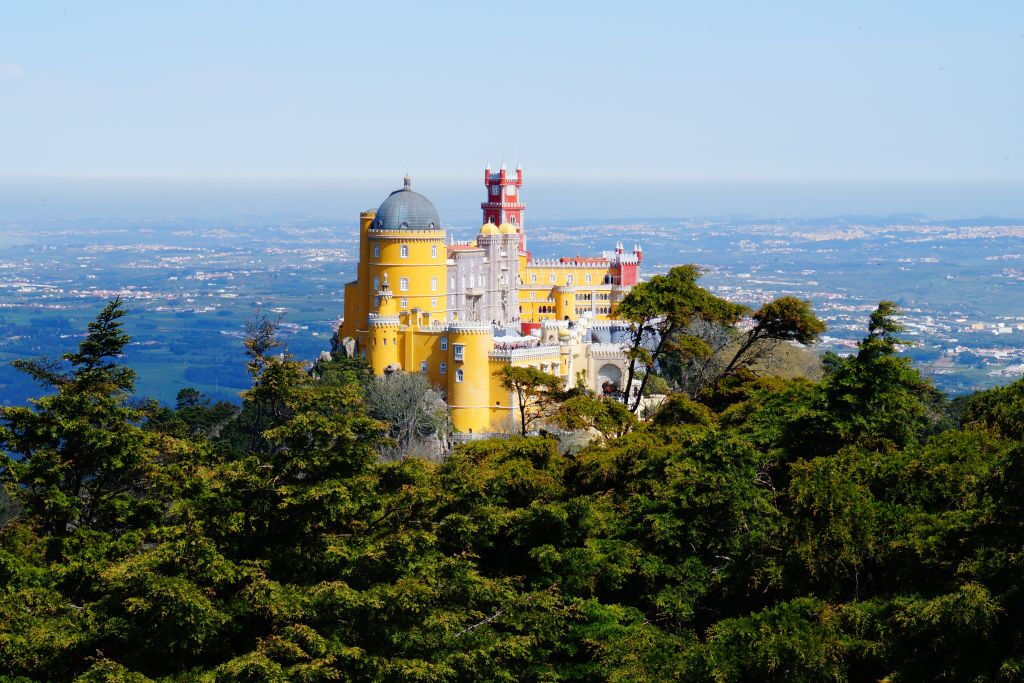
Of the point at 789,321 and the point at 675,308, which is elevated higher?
the point at 675,308

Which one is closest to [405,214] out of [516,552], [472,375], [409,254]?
[409,254]

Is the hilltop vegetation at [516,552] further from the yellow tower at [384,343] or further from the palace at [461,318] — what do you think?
the yellow tower at [384,343]

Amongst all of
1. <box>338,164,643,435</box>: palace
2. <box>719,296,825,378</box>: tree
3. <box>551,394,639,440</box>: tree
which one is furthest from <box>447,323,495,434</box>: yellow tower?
<box>551,394,639,440</box>: tree

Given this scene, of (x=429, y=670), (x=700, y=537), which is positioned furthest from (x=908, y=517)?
(x=429, y=670)

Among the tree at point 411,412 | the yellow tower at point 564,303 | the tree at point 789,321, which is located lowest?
the tree at point 411,412

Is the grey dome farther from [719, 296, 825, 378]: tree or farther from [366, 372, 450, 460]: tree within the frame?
[719, 296, 825, 378]: tree

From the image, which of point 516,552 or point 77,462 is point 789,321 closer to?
point 516,552

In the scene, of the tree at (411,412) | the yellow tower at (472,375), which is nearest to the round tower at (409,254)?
the yellow tower at (472,375)
